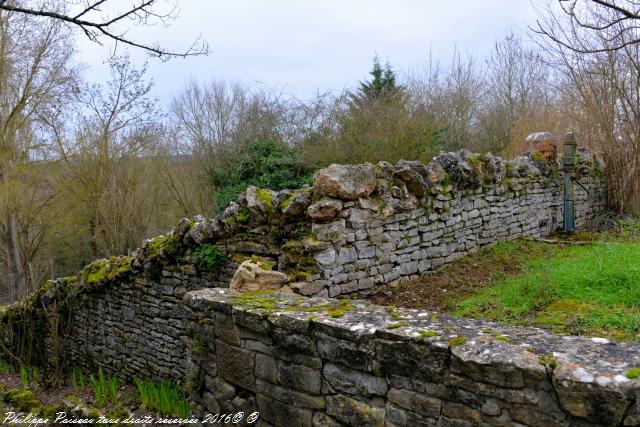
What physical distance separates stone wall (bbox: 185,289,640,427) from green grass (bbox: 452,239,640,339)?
164 cm

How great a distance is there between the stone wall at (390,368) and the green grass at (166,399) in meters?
2.33

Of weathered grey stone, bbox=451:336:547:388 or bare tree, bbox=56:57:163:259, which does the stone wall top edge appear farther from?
bare tree, bbox=56:57:163:259

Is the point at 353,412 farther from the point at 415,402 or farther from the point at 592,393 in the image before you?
the point at 592,393

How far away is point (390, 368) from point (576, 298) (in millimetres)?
2995

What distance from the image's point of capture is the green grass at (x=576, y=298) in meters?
4.01

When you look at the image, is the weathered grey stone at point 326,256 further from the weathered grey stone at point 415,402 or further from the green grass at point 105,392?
the green grass at point 105,392

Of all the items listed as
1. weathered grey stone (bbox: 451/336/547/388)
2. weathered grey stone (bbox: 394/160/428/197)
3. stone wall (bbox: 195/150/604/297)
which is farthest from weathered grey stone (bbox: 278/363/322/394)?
weathered grey stone (bbox: 394/160/428/197)

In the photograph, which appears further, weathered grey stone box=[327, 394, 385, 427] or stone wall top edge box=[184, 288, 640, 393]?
weathered grey stone box=[327, 394, 385, 427]

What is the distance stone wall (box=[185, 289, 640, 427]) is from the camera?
2.15 meters

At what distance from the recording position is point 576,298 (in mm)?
4848

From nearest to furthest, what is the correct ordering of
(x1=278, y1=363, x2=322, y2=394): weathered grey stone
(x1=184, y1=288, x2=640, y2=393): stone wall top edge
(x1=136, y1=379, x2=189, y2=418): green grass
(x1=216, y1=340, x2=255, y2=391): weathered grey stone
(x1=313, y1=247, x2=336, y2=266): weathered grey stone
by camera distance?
(x1=184, y1=288, x2=640, y2=393): stone wall top edge → (x1=278, y1=363, x2=322, y2=394): weathered grey stone → (x1=216, y1=340, x2=255, y2=391): weathered grey stone → (x1=313, y1=247, x2=336, y2=266): weathered grey stone → (x1=136, y1=379, x2=189, y2=418): green grass

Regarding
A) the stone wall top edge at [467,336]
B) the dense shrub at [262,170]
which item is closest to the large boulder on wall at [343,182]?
the stone wall top edge at [467,336]

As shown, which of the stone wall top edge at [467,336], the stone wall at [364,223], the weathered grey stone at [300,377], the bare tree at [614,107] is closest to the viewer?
the stone wall top edge at [467,336]

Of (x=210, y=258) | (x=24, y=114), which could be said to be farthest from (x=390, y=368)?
(x=24, y=114)
